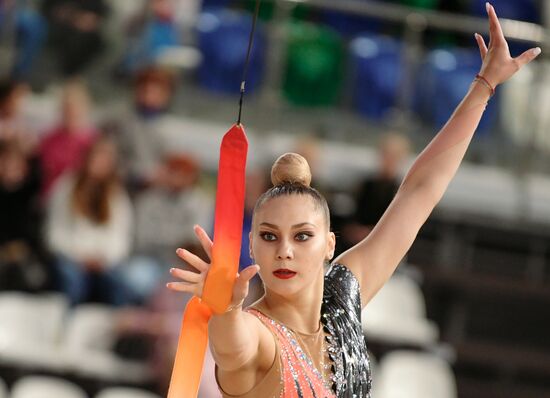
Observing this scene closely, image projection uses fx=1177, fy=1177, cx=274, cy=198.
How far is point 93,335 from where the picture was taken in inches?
241

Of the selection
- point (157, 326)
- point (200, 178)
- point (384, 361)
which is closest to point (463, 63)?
point (200, 178)

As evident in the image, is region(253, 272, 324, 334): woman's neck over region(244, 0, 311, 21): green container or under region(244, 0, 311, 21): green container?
under

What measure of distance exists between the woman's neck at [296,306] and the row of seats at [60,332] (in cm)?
360

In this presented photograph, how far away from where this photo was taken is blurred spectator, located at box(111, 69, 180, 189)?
6879 mm

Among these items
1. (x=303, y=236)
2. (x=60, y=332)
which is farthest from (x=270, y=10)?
(x=303, y=236)

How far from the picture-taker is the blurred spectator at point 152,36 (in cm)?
748

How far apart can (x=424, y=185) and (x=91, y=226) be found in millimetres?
3887

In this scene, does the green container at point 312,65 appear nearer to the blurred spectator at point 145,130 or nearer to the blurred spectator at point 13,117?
the blurred spectator at point 145,130

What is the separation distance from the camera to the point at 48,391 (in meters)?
5.62

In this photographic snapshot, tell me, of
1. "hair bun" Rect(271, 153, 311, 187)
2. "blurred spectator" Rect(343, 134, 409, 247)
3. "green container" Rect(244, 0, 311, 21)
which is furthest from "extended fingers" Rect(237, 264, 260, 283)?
"green container" Rect(244, 0, 311, 21)

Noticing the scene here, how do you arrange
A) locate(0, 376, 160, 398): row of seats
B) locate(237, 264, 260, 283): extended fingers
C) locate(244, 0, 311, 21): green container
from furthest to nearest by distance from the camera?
locate(244, 0, 311, 21): green container < locate(0, 376, 160, 398): row of seats < locate(237, 264, 260, 283): extended fingers

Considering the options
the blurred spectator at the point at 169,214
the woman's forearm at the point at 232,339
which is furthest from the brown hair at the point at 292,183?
the blurred spectator at the point at 169,214

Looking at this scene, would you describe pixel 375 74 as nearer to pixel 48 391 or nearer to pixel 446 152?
pixel 48 391

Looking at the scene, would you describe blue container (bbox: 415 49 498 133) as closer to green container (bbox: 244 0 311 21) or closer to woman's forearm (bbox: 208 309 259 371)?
green container (bbox: 244 0 311 21)
